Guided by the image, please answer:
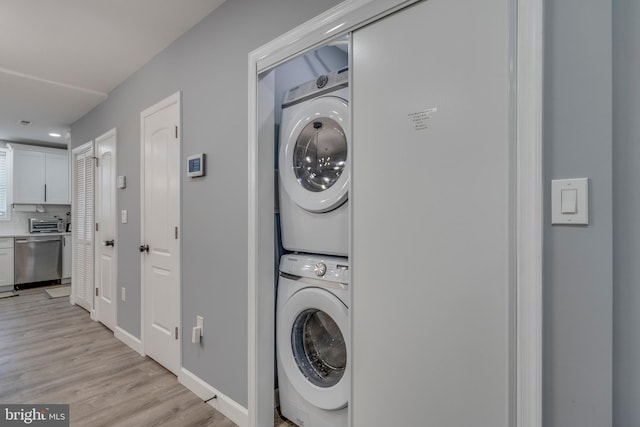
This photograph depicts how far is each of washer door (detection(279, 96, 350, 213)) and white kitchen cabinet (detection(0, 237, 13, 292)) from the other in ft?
18.6

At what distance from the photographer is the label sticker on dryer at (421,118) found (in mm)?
1060

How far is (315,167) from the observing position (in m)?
1.81

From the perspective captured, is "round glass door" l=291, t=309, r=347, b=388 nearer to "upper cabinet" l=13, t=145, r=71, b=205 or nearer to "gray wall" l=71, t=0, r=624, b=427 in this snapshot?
"gray wall" l=71, t=0, r=624, b=427

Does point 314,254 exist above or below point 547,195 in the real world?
below

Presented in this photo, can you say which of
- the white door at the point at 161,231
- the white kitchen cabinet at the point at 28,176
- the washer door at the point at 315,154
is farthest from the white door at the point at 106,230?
the white kitchen cabinet at the point at 28,176

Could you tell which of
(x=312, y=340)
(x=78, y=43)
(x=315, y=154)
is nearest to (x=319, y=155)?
(x=315, y=154)

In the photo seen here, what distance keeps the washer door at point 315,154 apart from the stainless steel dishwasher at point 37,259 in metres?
5.61

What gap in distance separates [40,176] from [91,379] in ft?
15.9

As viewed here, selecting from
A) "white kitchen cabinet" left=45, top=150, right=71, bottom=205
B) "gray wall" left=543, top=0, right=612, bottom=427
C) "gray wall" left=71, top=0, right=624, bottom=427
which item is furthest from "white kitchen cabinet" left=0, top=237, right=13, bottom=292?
"gray wall" left=543, top=0, right=612, bottom=427

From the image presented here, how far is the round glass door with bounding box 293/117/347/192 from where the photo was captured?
1695 mm

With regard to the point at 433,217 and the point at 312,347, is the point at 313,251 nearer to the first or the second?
the point at 312,347

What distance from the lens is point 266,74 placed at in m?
1.75

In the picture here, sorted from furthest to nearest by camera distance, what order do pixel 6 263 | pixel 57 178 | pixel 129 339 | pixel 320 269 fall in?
1. pixel 57 178
2. pixel 6 263
3. pixel 129 339
4. pixel 320 269

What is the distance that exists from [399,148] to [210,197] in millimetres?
1371
